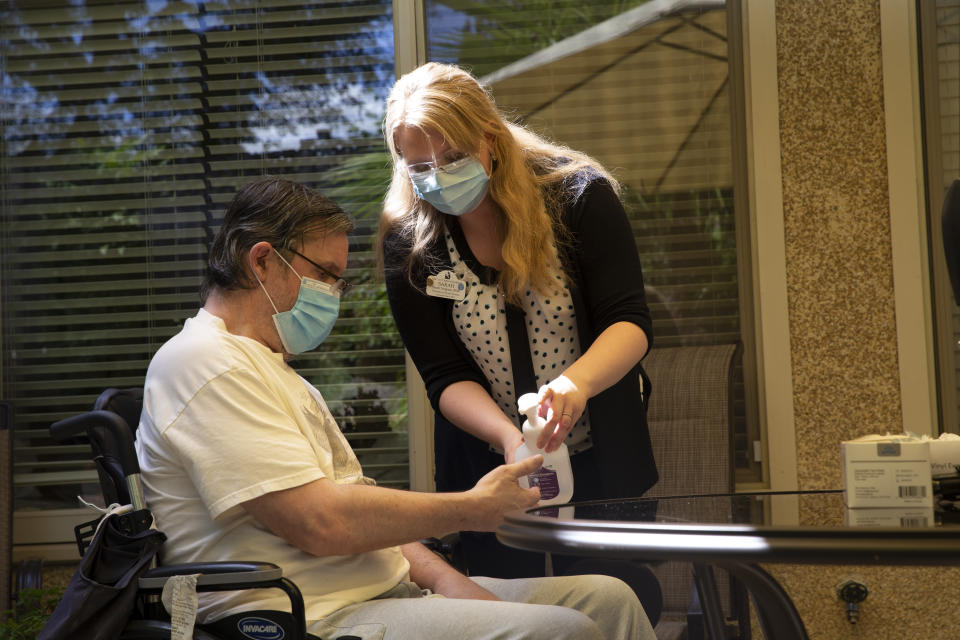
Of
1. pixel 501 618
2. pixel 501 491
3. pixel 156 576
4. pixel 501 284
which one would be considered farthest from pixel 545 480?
pixel 156 576

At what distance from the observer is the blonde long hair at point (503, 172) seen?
6.18 ft

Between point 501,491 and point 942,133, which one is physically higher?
point 942,133

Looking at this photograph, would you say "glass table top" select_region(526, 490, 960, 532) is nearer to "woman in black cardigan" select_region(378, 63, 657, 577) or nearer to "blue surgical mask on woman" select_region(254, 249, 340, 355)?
"woman in black cardigan" select_region(378, 63, 657, 577)

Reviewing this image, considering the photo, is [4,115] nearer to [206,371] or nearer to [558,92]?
[558,92]

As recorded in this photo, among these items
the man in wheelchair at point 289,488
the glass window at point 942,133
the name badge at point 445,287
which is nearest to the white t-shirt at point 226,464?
the man in wheelchair at point 289,488

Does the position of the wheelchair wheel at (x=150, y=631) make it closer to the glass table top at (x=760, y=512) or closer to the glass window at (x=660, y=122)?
the glass table top at (x=760, y=512)

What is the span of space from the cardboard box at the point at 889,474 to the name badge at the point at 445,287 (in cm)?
93

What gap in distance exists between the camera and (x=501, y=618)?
4.77 feet

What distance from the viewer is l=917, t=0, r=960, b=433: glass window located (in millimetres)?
3129

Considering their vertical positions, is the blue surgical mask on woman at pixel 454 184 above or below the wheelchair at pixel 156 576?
above

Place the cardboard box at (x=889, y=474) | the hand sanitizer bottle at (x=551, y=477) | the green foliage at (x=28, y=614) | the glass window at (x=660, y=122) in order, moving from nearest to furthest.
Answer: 1. the cardboard box at (x=889, y=474)
2. the hand sanitizer bottle at (x=551, y=477)
3. the green foliage at (x=28, y=614)
4. the glass window at (x=660, y=122)

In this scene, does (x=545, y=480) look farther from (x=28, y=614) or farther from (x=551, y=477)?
(x=28, y=614)

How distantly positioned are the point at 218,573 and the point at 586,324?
89 cm

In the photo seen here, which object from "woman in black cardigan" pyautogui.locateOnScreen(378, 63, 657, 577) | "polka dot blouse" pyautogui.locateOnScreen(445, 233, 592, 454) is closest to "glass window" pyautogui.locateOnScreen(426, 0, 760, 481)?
"woman in black cardigan" pyautogui.locateOnScreen(378, 63, 657, 577)
